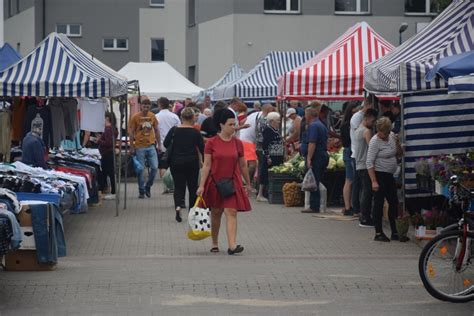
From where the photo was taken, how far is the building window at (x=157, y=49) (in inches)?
2062

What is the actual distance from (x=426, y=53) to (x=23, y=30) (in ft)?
135

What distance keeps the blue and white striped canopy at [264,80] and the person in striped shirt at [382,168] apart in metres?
13.3

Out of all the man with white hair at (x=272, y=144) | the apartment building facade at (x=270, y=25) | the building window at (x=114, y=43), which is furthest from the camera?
the building window at (x=114, y=43)

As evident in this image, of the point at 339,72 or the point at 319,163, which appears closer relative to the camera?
the point at 319,163

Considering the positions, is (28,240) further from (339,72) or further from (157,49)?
(157,49)

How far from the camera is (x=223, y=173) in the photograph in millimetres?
12805

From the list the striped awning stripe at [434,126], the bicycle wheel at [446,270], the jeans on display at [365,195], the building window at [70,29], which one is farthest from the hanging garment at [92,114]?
the building window at [70,29]

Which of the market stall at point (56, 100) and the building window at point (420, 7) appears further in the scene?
the building window at point (420, 7)

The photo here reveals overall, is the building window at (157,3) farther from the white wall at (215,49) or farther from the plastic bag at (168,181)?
the plastic bag at (168,181)

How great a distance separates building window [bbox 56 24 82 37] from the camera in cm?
5175

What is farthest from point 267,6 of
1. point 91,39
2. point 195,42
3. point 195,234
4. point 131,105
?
point 195,234

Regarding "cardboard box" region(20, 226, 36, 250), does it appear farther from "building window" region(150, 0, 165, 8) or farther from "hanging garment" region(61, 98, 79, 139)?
"building window" region(150, 0, 165, 8)

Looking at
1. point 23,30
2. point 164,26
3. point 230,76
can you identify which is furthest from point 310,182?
point 23,30

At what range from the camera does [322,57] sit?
20.3 metres
